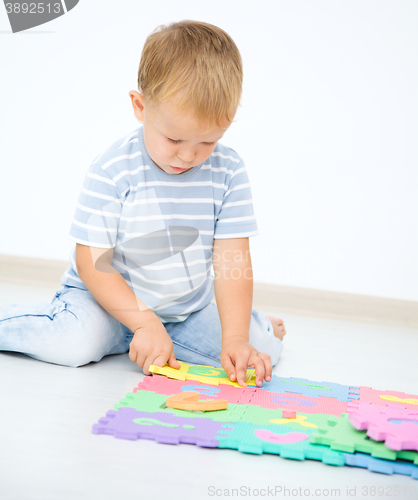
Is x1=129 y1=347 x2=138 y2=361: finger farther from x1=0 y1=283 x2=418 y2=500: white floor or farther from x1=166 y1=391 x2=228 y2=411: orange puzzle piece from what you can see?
x1=166 y1=391 x2=228 y2=411: orange puzzle piece

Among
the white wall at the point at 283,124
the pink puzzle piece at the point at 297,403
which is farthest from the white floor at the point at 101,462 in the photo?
the white wall at the point at 283,124

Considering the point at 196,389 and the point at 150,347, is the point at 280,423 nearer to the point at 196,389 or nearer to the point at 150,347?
the point at 196,389

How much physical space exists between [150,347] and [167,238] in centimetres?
19

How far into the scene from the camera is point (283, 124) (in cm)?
156

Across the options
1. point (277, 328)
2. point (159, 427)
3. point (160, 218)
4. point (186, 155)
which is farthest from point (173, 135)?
point (277, 328)

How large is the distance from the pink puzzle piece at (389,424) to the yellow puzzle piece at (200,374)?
206 mm

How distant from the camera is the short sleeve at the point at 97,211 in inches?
33.0

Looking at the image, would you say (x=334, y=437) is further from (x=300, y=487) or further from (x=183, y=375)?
(x=183, y=375)

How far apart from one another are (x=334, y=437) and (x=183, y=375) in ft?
0.90

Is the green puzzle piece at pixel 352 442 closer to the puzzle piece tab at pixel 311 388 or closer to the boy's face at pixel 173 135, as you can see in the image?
the puzzle piece tab at pixel 311 388

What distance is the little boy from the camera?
0.75m

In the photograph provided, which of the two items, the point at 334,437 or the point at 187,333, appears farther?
the point at 187,333

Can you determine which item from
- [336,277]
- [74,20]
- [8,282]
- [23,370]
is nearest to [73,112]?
Answer: [74,20]

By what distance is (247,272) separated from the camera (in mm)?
913
